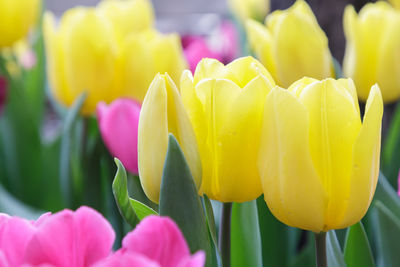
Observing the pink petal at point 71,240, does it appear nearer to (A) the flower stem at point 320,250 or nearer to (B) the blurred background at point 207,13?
(A) the flower stem at point 320,250

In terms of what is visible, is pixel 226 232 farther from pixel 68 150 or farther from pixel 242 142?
pixel 68 150

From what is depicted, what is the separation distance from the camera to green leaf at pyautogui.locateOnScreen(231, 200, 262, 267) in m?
0.39

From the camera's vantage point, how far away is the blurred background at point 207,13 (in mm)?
871

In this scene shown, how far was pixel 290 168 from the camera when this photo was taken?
0.30 m

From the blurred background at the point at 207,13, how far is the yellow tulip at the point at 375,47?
0.27 metres

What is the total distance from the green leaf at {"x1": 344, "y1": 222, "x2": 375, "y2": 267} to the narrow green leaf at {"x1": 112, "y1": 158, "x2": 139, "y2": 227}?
0.50ft

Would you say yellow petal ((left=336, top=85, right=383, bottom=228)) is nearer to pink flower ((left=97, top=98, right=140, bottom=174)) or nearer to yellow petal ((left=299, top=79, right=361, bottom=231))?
yellow petal ((left=299, top=79, right=361, bottom=231))

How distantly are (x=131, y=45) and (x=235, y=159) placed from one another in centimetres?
40

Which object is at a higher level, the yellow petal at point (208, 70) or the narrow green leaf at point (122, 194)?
the yellow petal at point (208, 70)

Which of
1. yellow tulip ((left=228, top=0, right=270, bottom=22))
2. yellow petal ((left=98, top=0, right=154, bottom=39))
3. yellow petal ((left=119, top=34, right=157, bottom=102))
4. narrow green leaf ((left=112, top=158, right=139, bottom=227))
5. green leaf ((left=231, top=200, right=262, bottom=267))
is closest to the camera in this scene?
narrow green leaf ((left=112, top=158, right=139, bottom=227))

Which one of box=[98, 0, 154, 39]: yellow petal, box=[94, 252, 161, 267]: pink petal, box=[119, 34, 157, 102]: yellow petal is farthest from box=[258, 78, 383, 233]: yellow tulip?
box=[98, 0, 154, 39]: yellow petal

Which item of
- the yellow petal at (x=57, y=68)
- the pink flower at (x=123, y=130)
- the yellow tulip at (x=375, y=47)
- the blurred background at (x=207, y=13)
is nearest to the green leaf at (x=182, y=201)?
the pink flower at (x=123, y=130)

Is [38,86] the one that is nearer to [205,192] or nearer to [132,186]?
[132,186]

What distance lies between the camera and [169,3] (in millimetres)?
3727
